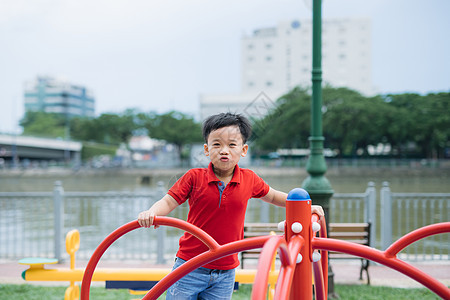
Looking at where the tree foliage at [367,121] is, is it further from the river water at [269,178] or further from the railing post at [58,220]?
the railing post at [58,220]

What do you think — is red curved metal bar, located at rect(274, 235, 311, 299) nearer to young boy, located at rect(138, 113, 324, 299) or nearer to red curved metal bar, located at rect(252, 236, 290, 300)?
red curved metal bar, located at rect(252, 236, 290, 300)

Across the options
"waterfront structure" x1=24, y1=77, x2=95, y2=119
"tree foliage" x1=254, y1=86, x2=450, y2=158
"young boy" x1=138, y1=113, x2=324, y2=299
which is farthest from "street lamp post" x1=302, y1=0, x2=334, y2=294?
"waterfront structure" x1=24, y1=77, x2=95, y2=119

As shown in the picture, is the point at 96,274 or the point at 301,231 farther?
the point at 96,274

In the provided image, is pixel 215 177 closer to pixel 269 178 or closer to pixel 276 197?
pixel 276 197

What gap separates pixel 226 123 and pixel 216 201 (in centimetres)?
40

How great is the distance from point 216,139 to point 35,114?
87999 mm

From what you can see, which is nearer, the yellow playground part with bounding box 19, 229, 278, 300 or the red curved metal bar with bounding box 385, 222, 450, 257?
the red curved metal bar with bounding box 385, 222, 450, 257

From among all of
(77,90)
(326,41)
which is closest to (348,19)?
(326,41)

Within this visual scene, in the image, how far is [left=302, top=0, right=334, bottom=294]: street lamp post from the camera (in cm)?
461

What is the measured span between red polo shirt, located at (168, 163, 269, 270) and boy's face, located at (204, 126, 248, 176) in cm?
8

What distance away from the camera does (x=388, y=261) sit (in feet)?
6.22

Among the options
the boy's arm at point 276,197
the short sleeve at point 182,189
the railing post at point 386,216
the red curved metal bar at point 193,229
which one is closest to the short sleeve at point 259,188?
the boy's arm at point 276,197

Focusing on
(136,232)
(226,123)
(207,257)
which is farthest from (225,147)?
(136,232)

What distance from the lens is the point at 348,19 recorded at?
263 ft
